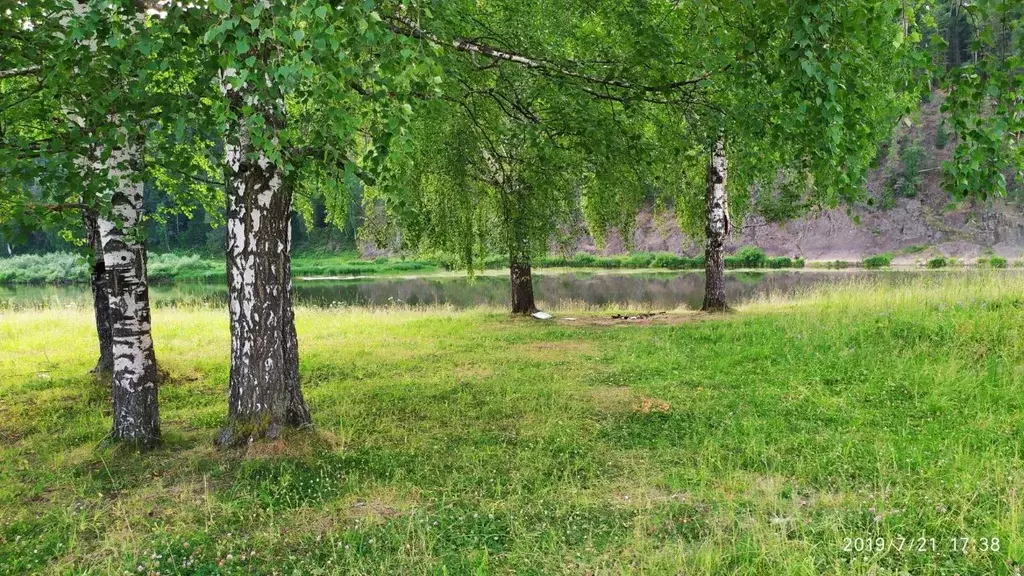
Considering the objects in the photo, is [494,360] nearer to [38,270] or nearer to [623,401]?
[623,401]

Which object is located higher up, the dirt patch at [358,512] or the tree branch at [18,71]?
the tree branch at [18,71]

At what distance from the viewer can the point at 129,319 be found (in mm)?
6172

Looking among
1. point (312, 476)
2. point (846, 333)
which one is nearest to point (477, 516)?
point (312, 476)

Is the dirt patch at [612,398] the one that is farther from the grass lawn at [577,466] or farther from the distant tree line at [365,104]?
the distant tree line at [365,104]

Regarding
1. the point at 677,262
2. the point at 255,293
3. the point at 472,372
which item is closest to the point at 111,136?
the point at 255,293

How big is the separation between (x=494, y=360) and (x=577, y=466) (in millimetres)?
5317

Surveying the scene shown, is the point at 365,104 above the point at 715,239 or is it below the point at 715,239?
above

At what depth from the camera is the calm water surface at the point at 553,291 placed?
26.1 meters

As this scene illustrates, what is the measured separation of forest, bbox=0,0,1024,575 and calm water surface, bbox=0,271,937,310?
47.2 feet

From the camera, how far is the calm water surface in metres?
26.1

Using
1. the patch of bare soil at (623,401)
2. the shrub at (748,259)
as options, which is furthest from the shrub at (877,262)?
the patch of bare soil at (623,401)

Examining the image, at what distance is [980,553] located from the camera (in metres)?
3.48

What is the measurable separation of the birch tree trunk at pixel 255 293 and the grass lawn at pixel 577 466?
1.16 feet

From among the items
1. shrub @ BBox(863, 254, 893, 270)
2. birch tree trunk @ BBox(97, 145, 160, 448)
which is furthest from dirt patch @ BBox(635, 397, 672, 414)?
shrub @ BBox(863, 254, 893, 270)
